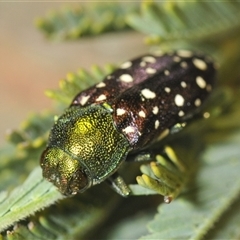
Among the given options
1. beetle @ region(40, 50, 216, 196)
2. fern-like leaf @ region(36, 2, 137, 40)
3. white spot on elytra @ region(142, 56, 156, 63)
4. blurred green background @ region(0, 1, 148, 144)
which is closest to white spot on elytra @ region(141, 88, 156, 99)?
beetle @ region(40, 50, 216, 196)

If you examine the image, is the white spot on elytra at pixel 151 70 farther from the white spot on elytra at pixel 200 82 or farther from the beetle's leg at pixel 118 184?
the beetle's leg at pixel 118 184

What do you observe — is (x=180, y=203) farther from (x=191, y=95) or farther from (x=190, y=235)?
(x=191, y=95)

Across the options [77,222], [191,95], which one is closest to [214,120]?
[191,95]

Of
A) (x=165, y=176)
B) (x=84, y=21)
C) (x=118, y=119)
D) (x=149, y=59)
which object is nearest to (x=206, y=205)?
(x=165, y=176)

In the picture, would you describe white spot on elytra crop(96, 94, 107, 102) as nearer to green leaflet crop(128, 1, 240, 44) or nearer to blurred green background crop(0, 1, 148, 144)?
green leaflet crop(128, 1, 240, 44)

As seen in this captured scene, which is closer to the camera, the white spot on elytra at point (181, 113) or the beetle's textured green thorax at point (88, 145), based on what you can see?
the beetle's textured green thorax at point (88, 145)

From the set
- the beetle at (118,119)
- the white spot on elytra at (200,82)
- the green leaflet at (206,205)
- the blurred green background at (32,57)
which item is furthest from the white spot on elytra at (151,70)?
the blurred green background at (32,57)

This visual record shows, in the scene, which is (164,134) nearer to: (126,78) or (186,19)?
(126,78)
